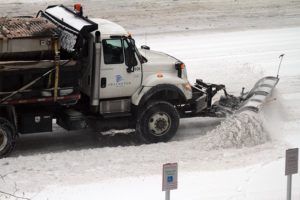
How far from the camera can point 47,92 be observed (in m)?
12.3

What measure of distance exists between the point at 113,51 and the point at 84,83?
31.6 inches

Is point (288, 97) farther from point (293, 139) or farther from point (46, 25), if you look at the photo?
point (46, 25)

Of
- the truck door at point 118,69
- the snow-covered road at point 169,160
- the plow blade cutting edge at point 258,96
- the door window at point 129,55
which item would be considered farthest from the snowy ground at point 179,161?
the door window at point 129,55

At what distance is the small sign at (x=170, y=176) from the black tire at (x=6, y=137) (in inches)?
167

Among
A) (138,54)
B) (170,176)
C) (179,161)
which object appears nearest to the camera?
(170,176)

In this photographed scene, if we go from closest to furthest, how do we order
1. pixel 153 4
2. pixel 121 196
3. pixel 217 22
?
1. pixel 121 196
2. pixel 217 22
3. pixel 153 4

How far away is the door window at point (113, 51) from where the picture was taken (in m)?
12.8

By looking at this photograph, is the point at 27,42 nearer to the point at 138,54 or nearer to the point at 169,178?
the point at 138,54

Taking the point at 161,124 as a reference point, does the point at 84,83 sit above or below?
above

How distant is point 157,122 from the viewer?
1334 centimetres

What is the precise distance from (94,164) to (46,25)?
2652 millimetres

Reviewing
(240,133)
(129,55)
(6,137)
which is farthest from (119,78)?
(240,133)

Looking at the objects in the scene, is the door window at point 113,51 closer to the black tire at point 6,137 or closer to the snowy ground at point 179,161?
the snowy ground at point 179,161

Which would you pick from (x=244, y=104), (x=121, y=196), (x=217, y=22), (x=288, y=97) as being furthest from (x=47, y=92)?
(x=217, y=22)
